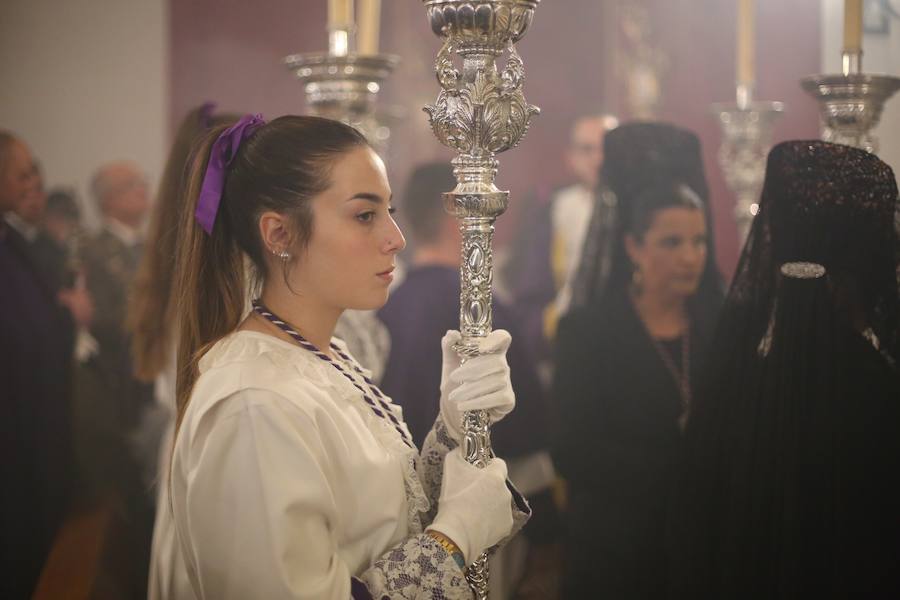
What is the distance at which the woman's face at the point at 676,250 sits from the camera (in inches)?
104

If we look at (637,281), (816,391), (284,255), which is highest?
(284,255)

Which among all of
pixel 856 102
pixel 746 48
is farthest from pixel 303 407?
pixel 746 48

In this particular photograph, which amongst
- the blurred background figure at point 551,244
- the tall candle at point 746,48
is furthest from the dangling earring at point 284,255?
the blurred background figure at point 551,244

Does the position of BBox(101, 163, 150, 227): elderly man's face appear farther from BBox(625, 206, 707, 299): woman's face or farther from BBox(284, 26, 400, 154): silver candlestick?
BBox(625, 206, 707, 299): woman's face

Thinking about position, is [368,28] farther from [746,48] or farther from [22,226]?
[22,226]

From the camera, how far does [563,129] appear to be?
535 centimetres

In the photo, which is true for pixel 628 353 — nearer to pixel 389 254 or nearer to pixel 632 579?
pixel 632 579

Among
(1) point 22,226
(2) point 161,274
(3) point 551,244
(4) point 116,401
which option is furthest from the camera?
(3) point 551,244

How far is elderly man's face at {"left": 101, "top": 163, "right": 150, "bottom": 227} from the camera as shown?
4641 mm

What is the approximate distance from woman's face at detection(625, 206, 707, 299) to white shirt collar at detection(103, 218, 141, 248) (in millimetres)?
2612

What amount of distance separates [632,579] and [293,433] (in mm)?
1262

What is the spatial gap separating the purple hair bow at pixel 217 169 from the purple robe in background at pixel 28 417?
1.83m

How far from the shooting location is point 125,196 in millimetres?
4715

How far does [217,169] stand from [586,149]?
11.3 ft
